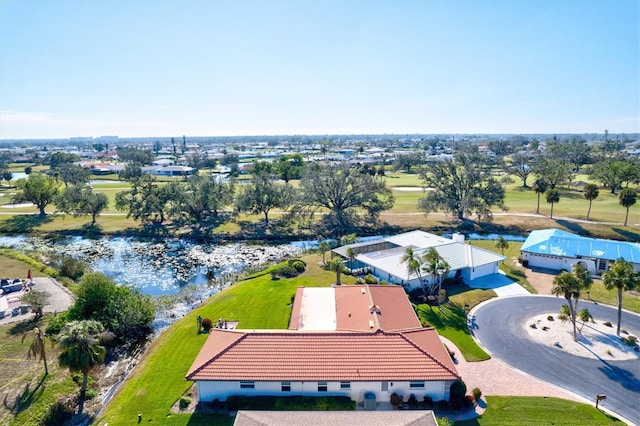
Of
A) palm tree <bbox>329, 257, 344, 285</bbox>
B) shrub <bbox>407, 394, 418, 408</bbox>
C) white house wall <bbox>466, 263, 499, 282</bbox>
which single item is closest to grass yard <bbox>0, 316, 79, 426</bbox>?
shrub <bbox>407, 394, 418, 408</bbox>

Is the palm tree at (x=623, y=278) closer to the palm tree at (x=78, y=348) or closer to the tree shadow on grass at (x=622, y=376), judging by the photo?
the tree shadow on grass at (x=622, y=376)

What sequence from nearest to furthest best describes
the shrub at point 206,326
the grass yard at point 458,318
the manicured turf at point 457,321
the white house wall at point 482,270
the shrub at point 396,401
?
the shrub at point 396,401 → the manicured turf at point 457,321 → the grass yard at point 458,318 → the shrub at point 206,326 → the white house wall at point 482,270

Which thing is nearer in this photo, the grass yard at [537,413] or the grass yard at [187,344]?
the grass yard at [537,413]

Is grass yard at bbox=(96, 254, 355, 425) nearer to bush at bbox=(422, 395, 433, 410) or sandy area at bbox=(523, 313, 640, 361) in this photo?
bush at bbox=(422, 395, 433, 410)

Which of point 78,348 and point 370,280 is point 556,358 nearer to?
point 370,280

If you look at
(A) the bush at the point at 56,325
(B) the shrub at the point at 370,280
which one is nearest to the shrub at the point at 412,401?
(B) the shrub at the point at 370,280

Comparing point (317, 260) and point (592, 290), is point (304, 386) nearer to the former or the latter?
point (317, 260)

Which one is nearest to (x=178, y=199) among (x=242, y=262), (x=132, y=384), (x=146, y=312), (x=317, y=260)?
(x=242, y=262)
